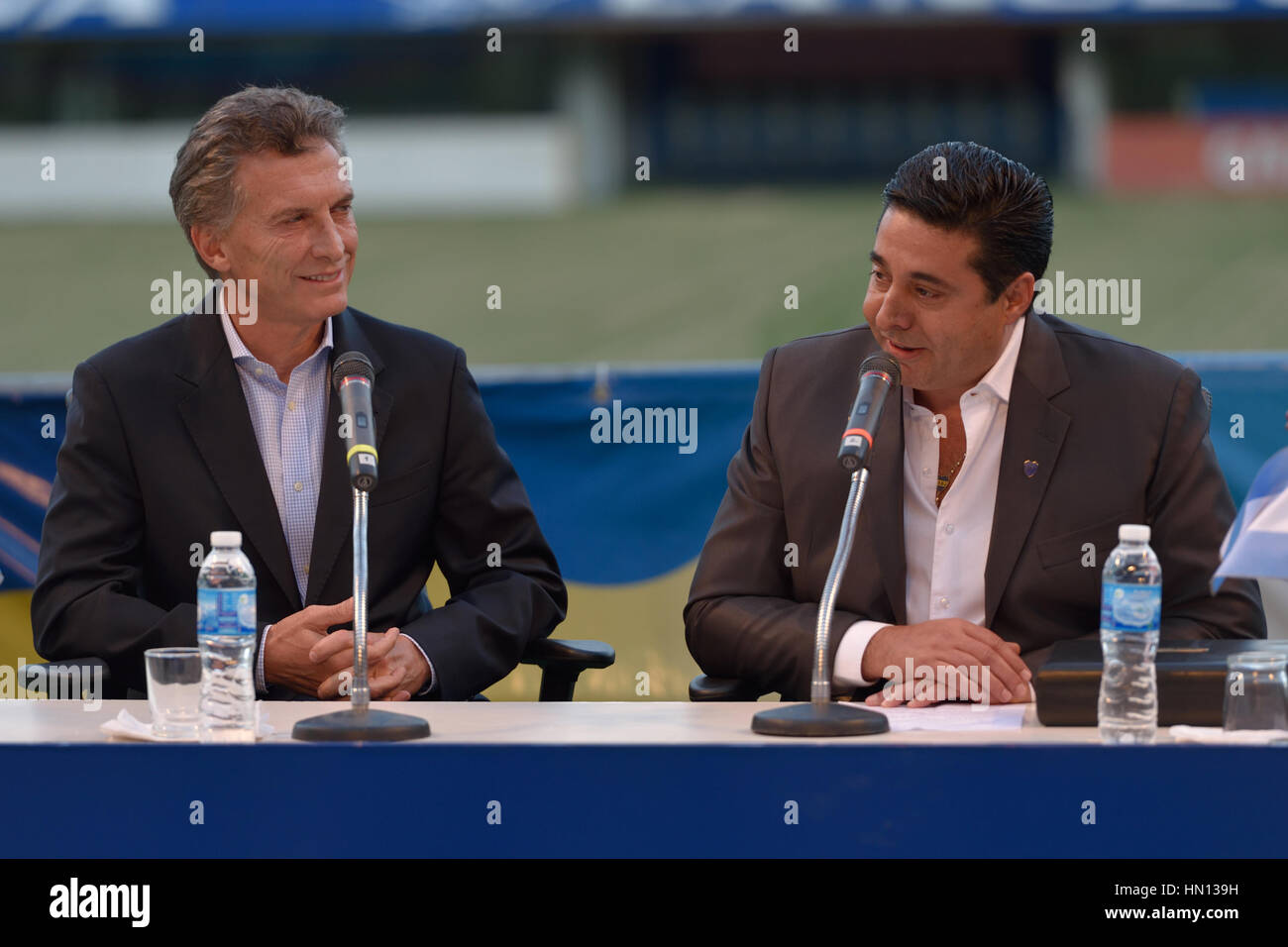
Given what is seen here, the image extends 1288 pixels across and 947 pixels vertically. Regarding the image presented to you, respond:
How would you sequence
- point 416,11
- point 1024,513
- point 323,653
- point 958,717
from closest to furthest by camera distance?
point 958,717, point 323,653, point 1024,513, point 416,11

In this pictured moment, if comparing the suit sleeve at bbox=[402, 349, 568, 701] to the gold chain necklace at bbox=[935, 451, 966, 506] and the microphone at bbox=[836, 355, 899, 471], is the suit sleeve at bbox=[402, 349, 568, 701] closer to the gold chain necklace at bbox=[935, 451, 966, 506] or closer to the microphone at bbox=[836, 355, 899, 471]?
the gold chain necklace at bbox=[935, 451, 966, 506]

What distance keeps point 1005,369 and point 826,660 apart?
0.94m

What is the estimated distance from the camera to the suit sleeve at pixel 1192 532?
2812 millimetres

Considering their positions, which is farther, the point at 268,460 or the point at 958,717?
the point at 268,460

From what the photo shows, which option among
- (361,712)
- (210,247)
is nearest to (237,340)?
(210,247)

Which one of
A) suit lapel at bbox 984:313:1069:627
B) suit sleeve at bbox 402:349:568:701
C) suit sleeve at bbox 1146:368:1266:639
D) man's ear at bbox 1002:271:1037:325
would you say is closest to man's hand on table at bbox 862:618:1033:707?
suit lapel at bbox 984:313:1069:627

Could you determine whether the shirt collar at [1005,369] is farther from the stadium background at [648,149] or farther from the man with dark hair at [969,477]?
the stadium background at [648,149]

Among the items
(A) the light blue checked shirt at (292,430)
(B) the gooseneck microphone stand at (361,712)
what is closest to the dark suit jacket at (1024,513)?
(A) the light blue checked shirt at (292,430)

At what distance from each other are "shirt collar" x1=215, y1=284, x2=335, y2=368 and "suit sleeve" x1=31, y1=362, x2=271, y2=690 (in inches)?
8.8

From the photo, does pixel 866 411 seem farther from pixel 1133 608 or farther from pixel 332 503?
pixel 332 503

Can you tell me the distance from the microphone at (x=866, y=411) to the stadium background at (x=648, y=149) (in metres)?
13.1

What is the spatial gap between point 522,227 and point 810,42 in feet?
24.5

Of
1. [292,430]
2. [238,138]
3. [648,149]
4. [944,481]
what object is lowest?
[944,481]

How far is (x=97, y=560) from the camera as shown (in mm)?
3008
